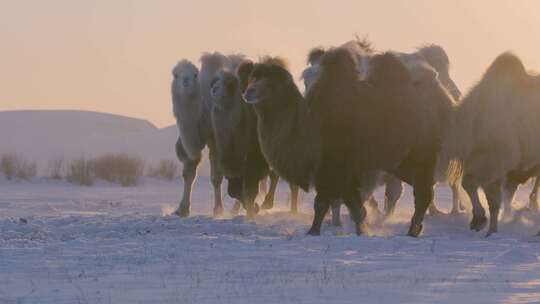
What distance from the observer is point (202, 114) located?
15.3 m

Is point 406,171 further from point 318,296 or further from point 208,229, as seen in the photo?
point 318,296

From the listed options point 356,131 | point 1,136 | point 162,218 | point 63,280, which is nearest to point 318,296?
point 63,280

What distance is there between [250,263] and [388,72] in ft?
13.8

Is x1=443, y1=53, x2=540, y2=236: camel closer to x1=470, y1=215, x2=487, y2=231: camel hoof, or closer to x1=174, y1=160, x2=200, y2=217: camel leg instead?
x1=470, y1=215, x2=487, y2=231: camel hoof

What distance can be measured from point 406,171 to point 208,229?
Answer: 2.26 m

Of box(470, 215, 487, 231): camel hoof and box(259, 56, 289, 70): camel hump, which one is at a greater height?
box(259, 56, 289, 70): camel hump

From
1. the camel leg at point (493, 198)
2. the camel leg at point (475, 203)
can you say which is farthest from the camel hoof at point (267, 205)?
the camel leg at point (493, 198)

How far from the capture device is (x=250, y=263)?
29.4 feet

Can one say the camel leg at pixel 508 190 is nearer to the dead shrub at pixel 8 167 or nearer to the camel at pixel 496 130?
the camel at pixel 496 130

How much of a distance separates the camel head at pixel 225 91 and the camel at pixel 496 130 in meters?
2.84

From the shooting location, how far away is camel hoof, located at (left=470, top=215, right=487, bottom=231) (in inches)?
518

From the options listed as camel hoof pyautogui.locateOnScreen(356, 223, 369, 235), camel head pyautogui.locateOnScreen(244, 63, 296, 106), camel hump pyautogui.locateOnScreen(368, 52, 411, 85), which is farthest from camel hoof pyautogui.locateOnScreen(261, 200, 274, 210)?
camel head pyautogui.locateOnScreen(244, 63, 296, 106)

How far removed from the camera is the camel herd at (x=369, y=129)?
38.8 feet

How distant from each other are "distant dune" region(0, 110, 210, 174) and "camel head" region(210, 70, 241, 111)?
2163 inches
